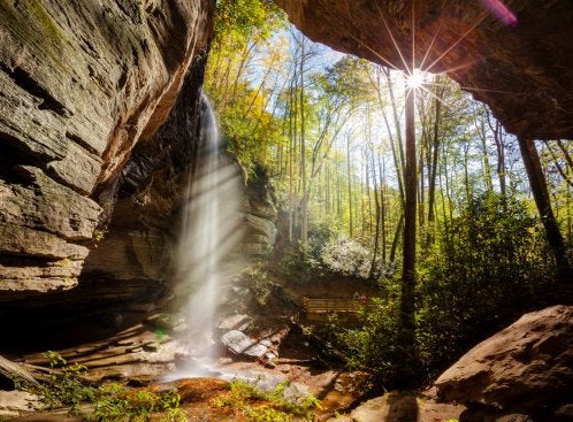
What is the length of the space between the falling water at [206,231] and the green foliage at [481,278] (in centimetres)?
794

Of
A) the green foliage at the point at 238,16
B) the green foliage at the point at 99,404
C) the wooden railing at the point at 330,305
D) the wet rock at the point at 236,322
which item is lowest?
the green foliage at the point at 99,404

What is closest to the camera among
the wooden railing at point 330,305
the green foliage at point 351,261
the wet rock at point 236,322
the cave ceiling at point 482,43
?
the cave ceiling at point 482,43

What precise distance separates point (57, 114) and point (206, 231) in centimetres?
1081

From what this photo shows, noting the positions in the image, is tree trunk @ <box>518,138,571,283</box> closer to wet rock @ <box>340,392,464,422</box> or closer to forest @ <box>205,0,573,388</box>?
forest @ <box>205,0,573,388</box>

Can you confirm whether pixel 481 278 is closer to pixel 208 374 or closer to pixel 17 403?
pixel 208 374

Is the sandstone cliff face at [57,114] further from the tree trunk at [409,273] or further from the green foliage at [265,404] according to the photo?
the tree trunk at [409,273]

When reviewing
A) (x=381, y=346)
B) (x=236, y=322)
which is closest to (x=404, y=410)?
(x=381, y=346)

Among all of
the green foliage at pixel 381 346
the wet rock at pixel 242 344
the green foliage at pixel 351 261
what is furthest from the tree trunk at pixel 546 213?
the green foliage at pixel 351 261

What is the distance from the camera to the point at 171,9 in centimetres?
556

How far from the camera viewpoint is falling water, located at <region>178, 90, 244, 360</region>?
12055 millimetres

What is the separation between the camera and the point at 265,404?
5.60 meters

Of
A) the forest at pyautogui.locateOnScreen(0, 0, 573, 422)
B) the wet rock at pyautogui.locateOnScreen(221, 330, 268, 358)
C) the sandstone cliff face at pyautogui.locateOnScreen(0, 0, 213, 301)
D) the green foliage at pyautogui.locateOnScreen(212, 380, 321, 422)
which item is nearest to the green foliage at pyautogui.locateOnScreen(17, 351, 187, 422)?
the forest at pyautogui.locateOnScreen(0, 0, 573, 422)

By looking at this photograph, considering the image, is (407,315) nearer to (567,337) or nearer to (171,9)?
(567,337)

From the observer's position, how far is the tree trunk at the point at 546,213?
5801 millimetres
